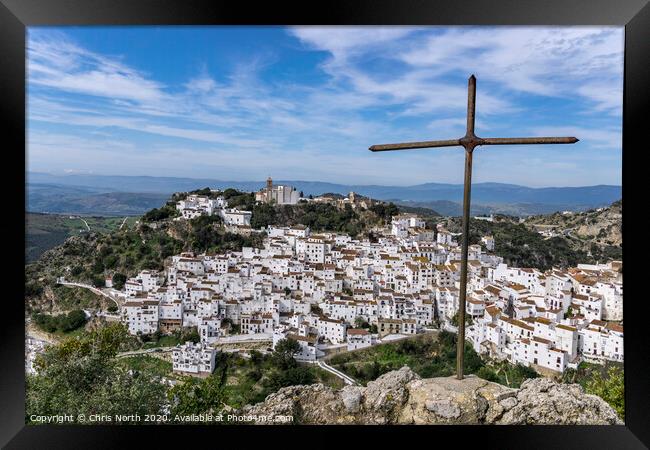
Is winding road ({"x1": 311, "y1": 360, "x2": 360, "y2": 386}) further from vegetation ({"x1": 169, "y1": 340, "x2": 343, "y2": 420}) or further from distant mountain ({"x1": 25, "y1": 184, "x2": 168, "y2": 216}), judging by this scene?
distant mountain ({"x1": 25, "y1": 184, "x2": 168, "y2": 216})

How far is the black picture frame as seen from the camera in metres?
1.33

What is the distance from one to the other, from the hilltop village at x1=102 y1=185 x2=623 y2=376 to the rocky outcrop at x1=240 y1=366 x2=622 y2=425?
3.80m

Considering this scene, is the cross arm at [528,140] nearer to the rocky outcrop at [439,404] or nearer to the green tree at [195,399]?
the rocky outcrop at [439,404]

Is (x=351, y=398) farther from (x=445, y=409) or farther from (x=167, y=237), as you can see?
(x=167, y=237)

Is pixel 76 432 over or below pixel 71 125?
below

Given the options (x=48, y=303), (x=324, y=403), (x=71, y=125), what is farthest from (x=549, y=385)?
(x=48, y=303)

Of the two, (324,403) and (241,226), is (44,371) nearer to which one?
(324,403)

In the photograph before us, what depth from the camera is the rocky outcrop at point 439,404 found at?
Answer: 4.80 ft

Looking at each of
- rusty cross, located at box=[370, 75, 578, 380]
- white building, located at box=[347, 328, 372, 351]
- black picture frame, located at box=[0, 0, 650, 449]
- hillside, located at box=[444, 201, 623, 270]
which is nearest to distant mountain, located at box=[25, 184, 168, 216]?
black picture frame, located at box=[0, 0, 650, 449]

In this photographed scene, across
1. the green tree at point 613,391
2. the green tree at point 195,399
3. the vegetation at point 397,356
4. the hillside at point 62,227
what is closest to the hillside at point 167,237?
the hillside at point 62,227

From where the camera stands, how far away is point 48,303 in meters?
7.44

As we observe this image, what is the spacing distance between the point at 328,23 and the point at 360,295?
30.6ft

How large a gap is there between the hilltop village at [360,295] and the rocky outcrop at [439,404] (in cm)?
380
